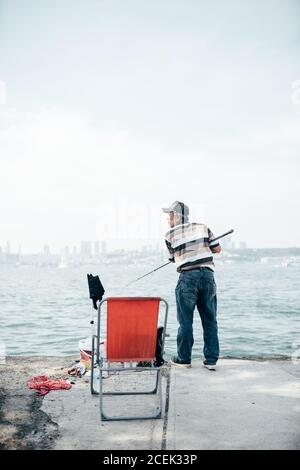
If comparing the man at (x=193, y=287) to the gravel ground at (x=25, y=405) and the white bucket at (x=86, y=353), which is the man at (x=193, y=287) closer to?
the white bucket at (x=86, y=353)

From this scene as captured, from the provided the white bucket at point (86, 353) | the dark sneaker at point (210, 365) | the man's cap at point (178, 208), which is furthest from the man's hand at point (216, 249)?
the white bucket at point (86, 353)

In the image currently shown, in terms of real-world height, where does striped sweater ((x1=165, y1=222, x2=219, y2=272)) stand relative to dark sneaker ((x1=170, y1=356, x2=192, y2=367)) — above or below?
above

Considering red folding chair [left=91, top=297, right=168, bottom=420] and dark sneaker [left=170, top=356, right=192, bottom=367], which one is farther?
dark sneaker [left=170, top=356, right=192, bottom=367]

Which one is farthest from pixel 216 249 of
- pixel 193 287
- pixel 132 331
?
pixel 132 331

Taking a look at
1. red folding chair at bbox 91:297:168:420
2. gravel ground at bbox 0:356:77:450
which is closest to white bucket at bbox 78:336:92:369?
gravel ground at bbox 0:356:77:450

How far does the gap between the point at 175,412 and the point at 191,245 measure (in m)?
1.89

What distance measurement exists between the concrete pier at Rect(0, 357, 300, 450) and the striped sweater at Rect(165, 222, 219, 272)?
1211mm

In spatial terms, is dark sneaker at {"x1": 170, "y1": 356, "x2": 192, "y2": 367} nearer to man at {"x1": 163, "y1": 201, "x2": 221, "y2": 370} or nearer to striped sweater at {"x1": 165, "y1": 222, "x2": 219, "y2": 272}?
man at {"x1": 163, "y1": 201, "x2": 221, "y2": 370}

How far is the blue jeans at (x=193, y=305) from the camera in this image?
4.68 metres

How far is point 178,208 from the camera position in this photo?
16.1 feet

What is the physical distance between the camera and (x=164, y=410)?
3521 mm

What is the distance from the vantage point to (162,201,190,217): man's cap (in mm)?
4902

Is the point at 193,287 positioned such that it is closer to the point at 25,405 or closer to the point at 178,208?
the point at 178,208
